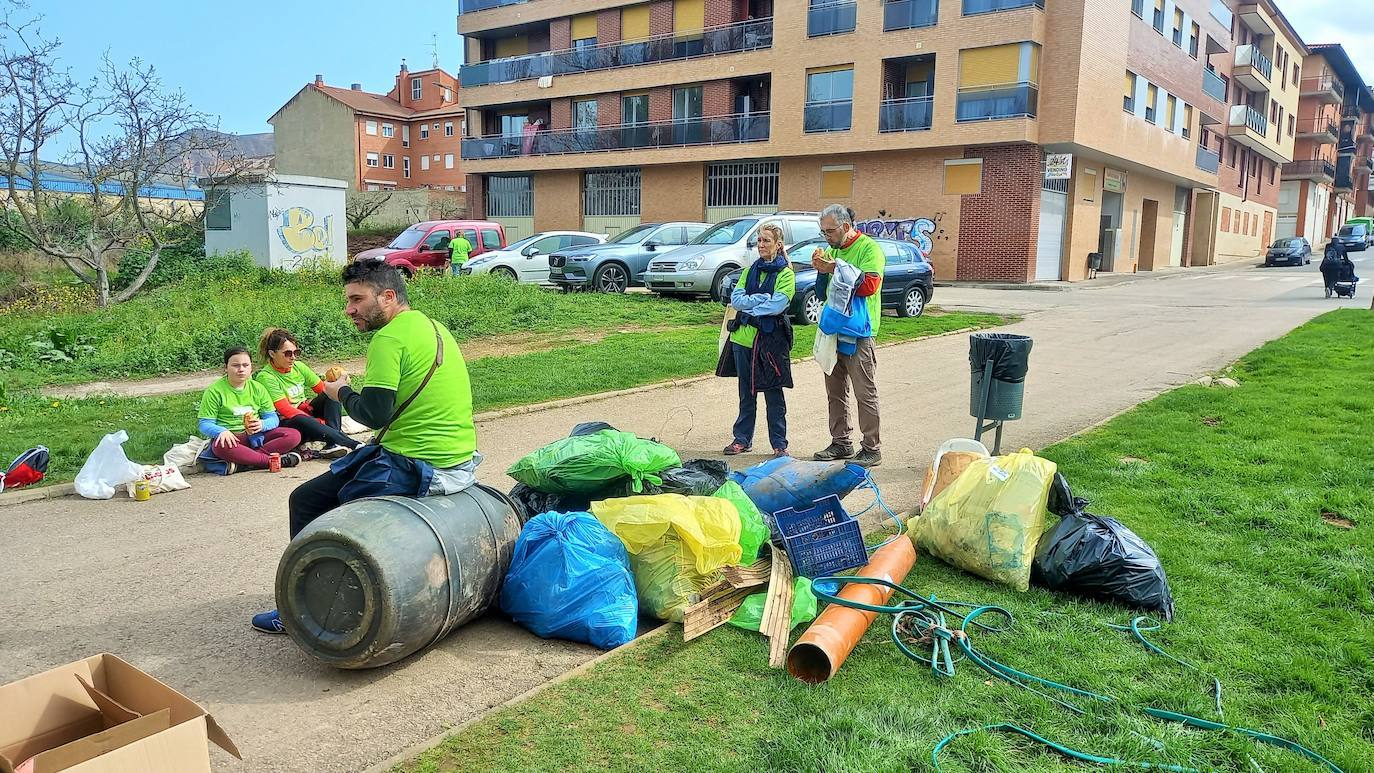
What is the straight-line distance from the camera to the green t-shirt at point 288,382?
7.71m

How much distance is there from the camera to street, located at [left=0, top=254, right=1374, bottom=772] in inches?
142

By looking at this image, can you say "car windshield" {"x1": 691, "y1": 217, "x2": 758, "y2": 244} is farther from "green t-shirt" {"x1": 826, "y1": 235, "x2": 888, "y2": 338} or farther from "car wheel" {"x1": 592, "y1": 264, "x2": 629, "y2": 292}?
"green t-shirt" {"x1": 826, "y1": 235, "x2": 888, "y2": 338}

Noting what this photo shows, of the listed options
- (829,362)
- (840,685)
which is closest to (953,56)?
(829,362)

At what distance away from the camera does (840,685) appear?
3686 mm

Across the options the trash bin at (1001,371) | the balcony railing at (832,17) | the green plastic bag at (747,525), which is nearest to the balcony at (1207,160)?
the balcony railing at (832,17)

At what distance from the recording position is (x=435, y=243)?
23406mm

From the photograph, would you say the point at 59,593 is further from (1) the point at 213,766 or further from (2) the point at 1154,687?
(2) the point at 1154,687

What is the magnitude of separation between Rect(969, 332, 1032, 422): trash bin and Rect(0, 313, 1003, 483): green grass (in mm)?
4472

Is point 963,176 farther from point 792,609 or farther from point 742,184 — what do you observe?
point 792,609

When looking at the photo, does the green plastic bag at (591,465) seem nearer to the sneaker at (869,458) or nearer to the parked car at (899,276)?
the sneaker at (869,458)

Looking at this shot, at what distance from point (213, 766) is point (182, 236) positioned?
2433 centimetres

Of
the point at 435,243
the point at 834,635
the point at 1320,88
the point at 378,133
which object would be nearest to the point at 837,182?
the point at 435,243

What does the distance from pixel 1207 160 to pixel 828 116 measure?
2136 cm

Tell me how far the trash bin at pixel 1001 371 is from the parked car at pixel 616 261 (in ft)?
42.7
